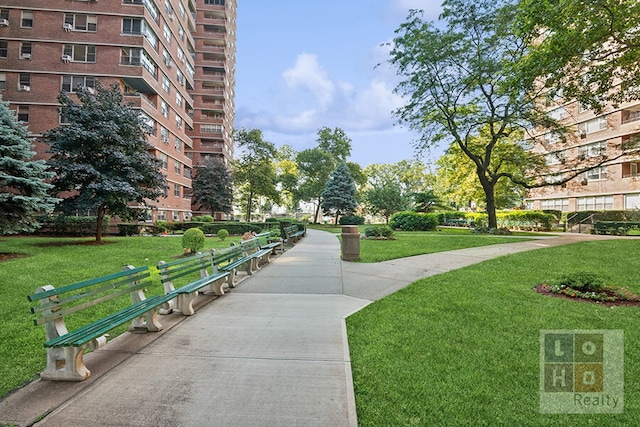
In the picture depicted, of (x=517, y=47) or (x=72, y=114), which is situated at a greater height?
(x=517, y=47)

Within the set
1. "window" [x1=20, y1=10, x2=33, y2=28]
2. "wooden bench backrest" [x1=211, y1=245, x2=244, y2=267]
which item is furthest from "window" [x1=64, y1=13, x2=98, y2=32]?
"wooden bench backrest" [x1=211, y1=245, x2=244, y2=267]

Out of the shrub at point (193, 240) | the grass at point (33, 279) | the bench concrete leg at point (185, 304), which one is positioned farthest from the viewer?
the shrub at point (193, 240)

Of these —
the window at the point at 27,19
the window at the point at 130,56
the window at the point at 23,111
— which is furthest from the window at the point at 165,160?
the window at the point at 27,19

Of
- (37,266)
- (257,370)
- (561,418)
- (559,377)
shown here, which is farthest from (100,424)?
(37,266)

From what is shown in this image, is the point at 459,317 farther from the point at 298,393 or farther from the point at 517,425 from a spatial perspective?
the point at 298,393

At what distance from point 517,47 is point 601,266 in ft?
58.5

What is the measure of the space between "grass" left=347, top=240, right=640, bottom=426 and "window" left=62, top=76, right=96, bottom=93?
32.5 m

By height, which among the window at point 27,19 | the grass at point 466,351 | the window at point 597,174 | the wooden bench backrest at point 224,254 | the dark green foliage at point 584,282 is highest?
the window at point 27,19

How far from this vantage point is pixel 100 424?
2.57 m

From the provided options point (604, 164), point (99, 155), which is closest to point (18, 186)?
point (99, 155)

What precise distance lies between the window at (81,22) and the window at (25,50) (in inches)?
141

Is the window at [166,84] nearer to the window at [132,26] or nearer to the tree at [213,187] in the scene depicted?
the window at [132,26]

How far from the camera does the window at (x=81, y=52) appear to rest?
27.4 meters

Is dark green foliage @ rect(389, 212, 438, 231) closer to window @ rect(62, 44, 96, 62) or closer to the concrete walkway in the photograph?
the concrete walkway
